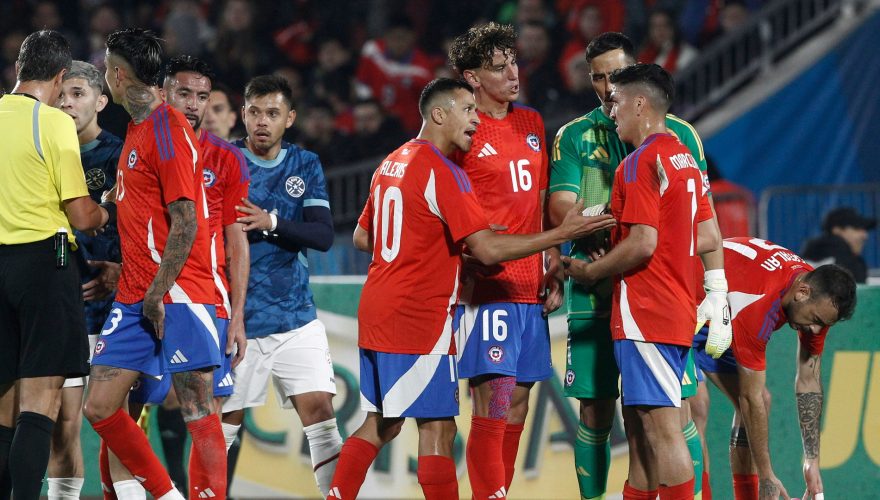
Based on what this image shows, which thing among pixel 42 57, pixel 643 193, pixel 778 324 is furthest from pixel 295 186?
pixel 778 324

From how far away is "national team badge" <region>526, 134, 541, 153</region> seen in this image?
18.8 ft

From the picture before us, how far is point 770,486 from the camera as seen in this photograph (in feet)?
19.4

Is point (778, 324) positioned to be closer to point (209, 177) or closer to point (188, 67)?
point (209, 177)

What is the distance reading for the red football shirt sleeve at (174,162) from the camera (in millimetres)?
5078

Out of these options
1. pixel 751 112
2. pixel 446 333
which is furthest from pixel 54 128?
pixel 751 112

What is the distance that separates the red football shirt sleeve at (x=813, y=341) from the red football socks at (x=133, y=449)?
3248mm

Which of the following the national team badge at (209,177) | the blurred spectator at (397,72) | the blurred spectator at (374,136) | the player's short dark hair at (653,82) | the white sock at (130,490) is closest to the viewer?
the player's short dark hair at (653,82)

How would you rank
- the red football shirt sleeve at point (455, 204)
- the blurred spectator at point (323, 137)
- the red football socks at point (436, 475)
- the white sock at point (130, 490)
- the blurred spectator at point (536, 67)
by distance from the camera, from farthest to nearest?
the blurred spectator at point (323, 137)
the blurred spectator at point (536, 67)
the white sock at point (130, 490)
the red football socks at point (436, 475)
the red football shirt sleeve at point (455, 204)

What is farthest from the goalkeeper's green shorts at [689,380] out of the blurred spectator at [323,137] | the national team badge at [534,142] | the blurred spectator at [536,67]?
the blurred spectator at [323,137]

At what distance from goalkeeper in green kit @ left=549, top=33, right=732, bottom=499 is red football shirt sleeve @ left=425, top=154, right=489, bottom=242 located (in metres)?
0.77

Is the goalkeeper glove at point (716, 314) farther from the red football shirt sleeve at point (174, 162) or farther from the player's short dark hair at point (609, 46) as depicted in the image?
the red football shirt sleeve at point (174, 162)

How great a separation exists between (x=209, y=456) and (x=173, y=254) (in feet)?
3.21

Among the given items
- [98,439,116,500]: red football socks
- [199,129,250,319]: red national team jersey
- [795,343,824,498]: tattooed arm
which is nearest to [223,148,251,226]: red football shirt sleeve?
[199,129,250,319]: red national team jersey

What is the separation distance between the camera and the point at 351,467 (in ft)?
16.7
